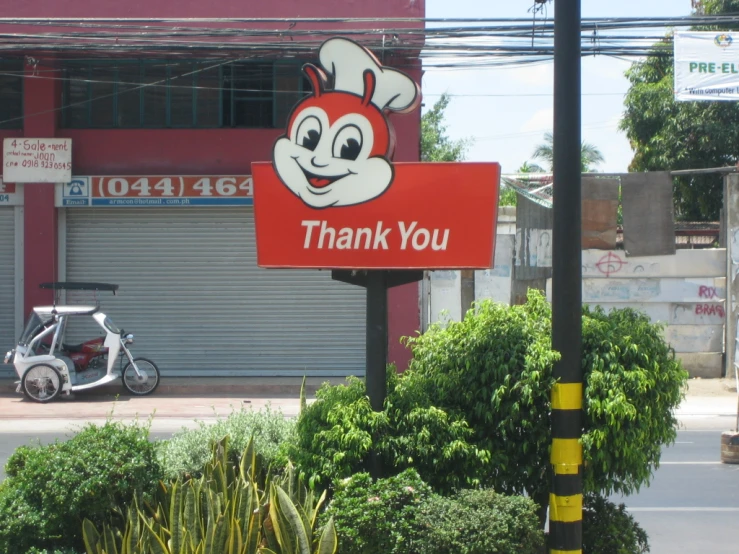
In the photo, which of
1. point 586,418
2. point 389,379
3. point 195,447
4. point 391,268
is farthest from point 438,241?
point 195,447

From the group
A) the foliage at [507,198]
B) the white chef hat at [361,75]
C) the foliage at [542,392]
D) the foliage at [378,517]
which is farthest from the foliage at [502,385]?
the foliage at [507,198]

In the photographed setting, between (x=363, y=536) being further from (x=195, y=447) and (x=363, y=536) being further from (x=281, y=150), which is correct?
(x=281, y=150)

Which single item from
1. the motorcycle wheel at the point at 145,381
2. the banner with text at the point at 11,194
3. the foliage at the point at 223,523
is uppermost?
the banner with text at the point at 11,194

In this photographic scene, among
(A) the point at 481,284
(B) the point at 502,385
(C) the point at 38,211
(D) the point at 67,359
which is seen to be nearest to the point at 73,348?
(D) the point at 67,359

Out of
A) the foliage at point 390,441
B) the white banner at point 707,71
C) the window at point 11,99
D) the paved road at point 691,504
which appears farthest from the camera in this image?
the window at point 11,99

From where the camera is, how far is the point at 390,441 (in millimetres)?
5055

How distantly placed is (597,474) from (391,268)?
171 cm

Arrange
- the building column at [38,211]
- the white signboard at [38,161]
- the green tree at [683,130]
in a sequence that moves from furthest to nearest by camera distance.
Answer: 1. the green tree at [683,130]
2. the building column at [38,211]
3. the white signboard at [38,161]

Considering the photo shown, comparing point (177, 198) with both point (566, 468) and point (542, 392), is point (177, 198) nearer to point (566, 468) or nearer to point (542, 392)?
point (542, 392)

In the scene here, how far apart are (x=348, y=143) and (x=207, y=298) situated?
12.5m

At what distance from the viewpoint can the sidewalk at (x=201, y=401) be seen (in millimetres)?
14070

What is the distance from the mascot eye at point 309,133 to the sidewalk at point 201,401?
8.85 m

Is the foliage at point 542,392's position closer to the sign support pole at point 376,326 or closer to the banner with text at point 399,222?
the sign support pole at point 376,326

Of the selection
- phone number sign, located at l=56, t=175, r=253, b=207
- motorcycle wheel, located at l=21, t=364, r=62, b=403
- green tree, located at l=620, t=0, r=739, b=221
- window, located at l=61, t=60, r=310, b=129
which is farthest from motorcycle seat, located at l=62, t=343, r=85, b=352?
green tree, located at l=620, t=0, r=739, b=221
